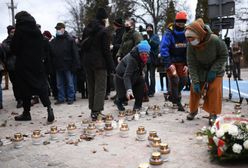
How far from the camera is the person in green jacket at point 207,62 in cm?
691

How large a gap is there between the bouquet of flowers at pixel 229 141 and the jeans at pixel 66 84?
6.49 metres

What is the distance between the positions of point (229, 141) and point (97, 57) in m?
3.78

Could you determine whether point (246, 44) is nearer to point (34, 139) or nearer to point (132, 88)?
point (132, 88)

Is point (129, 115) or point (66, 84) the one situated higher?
point (66, 84)

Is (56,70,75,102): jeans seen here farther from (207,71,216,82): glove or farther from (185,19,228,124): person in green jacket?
(207,71,216,82): glove

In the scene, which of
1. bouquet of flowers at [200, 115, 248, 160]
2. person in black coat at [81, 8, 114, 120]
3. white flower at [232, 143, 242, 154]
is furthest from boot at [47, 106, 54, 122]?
white flower at [232, 143, 242, 154]

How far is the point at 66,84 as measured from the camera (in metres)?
11.1

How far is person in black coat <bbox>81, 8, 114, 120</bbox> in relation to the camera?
784 centimetres

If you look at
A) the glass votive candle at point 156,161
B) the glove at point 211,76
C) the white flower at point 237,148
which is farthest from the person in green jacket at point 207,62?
the glass votive candle at point 156,161

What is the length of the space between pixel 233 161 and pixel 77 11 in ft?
160

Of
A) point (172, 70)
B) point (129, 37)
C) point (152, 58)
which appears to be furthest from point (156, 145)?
point (152, 58)

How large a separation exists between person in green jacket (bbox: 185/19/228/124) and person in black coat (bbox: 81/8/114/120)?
1.66 metres

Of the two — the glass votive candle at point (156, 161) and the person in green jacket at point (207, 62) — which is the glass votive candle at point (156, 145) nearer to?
the glass votive candle at point (156, 161)

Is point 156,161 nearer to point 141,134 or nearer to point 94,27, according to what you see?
point 141,134
